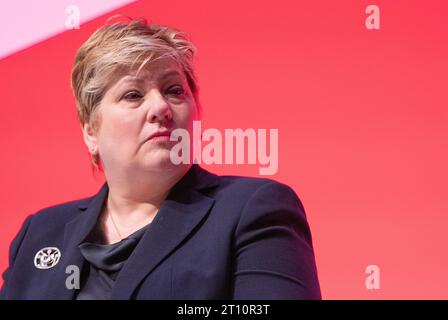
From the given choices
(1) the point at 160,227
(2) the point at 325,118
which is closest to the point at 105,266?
(1) the point at 160,227

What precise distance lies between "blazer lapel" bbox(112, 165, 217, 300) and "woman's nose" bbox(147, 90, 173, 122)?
0.49 feet

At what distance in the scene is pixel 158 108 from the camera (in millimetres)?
1339

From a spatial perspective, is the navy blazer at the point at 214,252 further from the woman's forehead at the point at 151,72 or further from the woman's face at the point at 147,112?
the woman's forehead at the point at 151,72

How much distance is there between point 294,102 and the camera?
190 centimetres

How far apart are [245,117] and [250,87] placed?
0.31 feet

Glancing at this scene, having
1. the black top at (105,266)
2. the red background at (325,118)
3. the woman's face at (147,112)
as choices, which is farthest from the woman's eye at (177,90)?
the red background at (325,118)

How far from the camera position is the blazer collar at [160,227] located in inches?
49.2

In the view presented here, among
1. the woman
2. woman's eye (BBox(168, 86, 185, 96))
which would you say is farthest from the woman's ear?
woman's eye (BBox(168, 86, 185, 96))

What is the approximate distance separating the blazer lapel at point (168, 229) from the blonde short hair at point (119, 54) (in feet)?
0.74

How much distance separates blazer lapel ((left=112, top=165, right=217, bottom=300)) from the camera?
125 cm

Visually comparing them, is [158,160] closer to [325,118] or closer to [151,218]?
[151,218]

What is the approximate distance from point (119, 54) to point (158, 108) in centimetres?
15

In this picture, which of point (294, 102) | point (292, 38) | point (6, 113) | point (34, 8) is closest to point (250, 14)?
point (292, 38)
